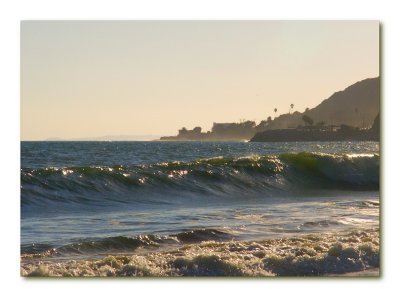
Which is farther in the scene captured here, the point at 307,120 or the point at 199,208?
the point at 199,208

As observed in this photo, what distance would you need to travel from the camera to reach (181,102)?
6.13 meters

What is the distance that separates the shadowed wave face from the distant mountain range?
46cm

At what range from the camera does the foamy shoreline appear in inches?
231

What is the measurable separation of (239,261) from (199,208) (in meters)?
0.98

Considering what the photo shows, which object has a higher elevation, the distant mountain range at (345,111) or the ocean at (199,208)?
the distant mountain range at (345,111)

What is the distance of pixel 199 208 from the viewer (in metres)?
6.87

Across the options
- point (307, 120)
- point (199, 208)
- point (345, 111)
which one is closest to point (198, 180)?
point (199, 208)

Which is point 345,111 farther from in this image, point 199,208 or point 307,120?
point 199,208

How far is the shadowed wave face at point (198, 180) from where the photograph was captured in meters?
6.84

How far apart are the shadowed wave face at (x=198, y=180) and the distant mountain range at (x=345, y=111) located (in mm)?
463

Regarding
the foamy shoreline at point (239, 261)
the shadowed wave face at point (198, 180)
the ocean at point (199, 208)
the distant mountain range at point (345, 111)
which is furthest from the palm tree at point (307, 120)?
the foamy shoreline at point (239, 261)

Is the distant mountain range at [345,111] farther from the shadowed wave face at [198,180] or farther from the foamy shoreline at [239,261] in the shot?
the foamy shoreline at [239,261]

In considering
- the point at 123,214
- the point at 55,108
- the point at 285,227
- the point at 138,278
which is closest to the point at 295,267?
the point at 285,227
